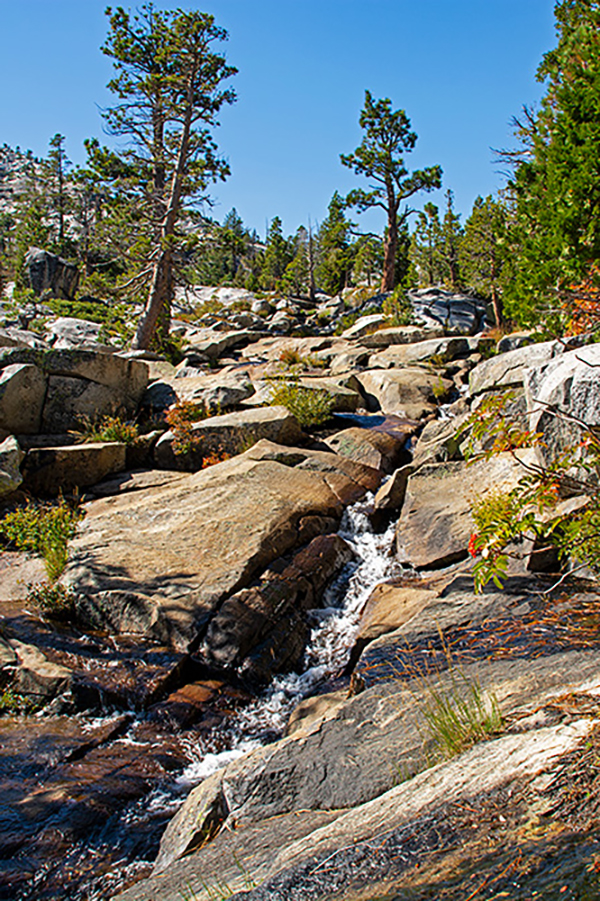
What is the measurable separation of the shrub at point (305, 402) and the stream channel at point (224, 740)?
438 centimetres

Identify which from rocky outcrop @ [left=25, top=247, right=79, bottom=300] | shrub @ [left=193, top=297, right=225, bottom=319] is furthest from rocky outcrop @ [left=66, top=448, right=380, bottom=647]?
rocky outcrop @ [left=25, top=247, right=79, bottom=300]

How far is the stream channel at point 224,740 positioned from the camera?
3982 mm

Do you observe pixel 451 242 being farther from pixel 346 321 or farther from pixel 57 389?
pixel 57 389

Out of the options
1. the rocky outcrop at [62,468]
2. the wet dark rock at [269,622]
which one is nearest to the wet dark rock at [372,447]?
the wet dark rock at [269,622]

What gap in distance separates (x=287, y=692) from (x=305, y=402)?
343 inches

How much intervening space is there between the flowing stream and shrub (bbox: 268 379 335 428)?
12.4ft

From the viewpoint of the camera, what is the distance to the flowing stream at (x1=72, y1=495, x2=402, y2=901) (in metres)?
4.50

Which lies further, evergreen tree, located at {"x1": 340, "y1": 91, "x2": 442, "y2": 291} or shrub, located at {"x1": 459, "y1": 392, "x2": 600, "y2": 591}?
evergreen tree, located at {"x1": 340, "y1": 91, "x2": 442, "y2": 291}

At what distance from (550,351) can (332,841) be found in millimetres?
9804

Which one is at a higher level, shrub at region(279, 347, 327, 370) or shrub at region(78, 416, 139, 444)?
shrub at region(279, 347, 327, 370)

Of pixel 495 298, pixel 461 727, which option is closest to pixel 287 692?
pixel 461 727

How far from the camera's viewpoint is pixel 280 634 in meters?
7.28

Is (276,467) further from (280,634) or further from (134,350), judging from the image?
(134,350)

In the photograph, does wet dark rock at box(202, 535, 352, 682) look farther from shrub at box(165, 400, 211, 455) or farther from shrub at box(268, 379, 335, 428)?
shrub at box(268, 379, 335, 428)
